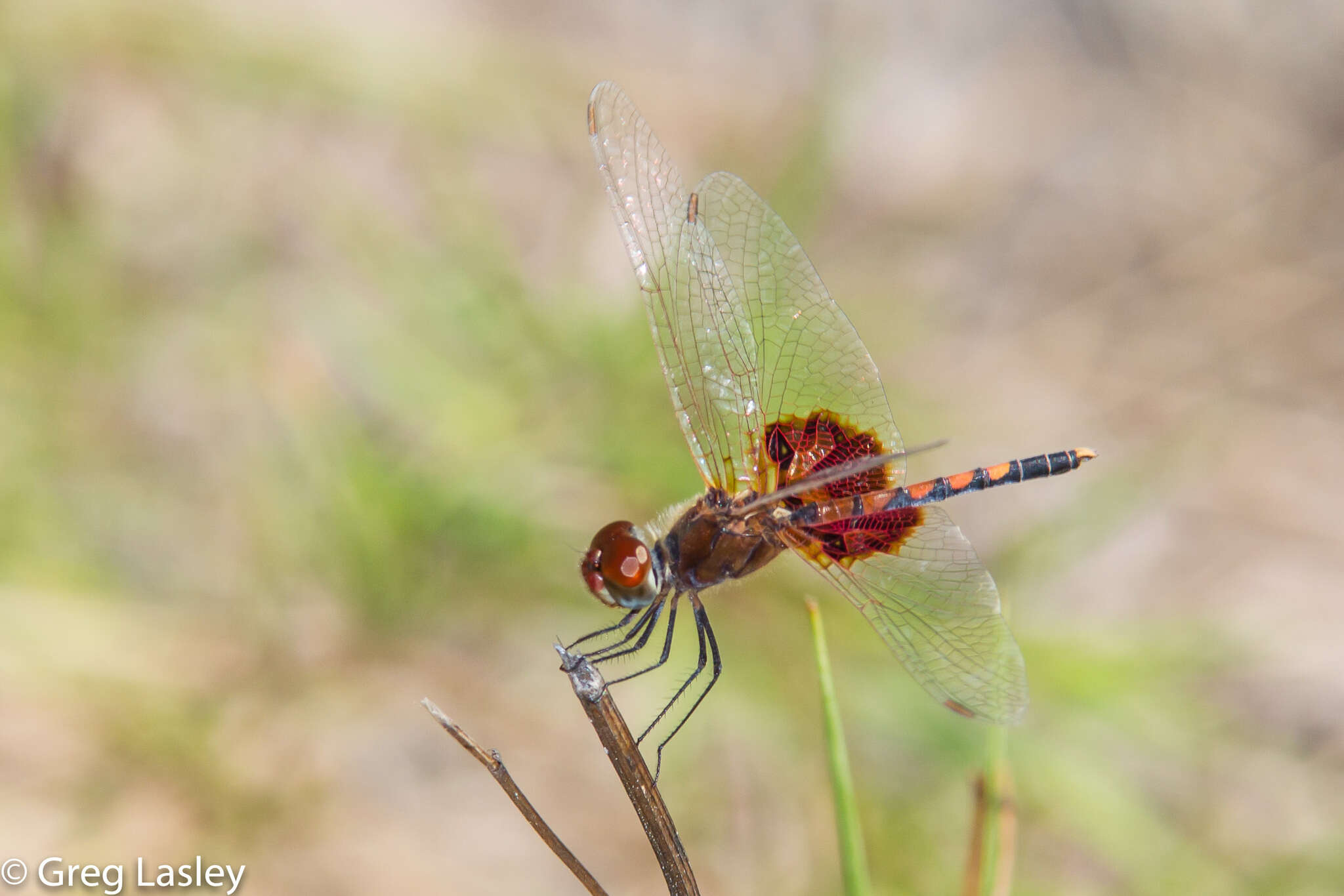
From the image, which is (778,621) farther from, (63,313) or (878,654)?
(63,313)

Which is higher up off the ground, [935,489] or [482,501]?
[482,501]

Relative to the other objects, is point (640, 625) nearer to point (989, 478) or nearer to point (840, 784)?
point (840, 784)

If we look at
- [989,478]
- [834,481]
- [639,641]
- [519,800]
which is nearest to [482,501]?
[639,641]

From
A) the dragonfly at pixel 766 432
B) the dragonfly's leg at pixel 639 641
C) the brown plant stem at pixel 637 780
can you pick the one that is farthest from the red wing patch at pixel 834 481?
the brown plant stem at pixel 637 780

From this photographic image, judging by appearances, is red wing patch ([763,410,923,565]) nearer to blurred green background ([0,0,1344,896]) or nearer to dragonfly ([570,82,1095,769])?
dragonfly ([570,82,1095,769])

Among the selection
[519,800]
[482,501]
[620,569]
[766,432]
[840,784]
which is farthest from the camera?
[482,501]

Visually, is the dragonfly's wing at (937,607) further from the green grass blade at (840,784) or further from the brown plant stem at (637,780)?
the brown plant stem at (637,780)

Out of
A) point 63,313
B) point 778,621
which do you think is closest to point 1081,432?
point 778,621
